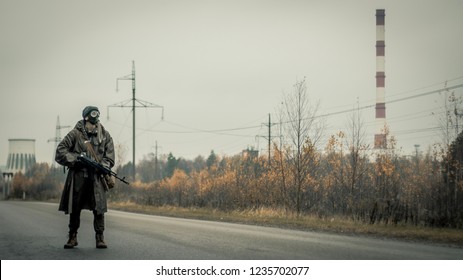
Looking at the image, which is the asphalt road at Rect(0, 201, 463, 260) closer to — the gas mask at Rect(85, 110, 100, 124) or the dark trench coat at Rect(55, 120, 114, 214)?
the dark trench coat at Rect(55, 120, 114, 214)

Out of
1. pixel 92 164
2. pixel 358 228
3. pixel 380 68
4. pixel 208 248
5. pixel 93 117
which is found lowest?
pixel 358 228

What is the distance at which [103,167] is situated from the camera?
8.58 m

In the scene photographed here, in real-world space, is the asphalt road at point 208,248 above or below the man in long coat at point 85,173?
below

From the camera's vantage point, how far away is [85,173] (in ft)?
28.3

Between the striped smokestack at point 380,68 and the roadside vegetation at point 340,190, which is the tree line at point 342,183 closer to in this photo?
the roadside vegetation at point 340,190

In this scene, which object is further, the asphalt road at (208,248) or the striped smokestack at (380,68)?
the striped smokestack at (380,68)

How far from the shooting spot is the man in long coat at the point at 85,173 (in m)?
8.59

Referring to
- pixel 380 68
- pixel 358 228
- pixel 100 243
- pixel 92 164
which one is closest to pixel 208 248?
pixel 100 243

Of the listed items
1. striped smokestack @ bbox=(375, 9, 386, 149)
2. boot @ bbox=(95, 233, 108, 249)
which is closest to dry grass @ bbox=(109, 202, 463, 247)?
boot @ bbox=(95, 233, 108, 249)

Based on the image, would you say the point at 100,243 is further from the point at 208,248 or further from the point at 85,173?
the point at 208,248

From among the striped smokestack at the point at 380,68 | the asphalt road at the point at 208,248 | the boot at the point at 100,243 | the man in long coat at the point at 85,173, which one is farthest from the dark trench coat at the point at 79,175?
the striped smokestack at the point at 380,68

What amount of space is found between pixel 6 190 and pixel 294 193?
91088 millimetres
